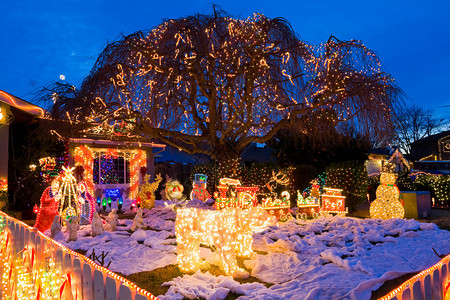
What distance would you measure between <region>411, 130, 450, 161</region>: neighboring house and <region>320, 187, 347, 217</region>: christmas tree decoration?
1094 inches

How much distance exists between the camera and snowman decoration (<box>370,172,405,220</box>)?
950 centimetres

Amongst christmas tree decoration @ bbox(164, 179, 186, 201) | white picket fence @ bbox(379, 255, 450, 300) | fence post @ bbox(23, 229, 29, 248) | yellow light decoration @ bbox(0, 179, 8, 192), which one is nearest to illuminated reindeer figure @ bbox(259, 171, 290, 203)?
christmas tree decoration @ bbox(164, 179, 186, 201)

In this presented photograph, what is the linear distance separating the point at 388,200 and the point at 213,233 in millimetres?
6810

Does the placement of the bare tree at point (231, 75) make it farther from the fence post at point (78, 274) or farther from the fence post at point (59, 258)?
the fence post at point (78, 274)

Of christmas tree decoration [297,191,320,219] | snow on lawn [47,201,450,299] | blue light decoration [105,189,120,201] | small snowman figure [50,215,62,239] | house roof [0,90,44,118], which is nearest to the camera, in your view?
snow on lawn [47,201,450,299]

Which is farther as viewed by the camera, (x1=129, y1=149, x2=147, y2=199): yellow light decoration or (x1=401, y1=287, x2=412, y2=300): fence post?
(x1=129, y1=149, x2=147, y2=199): yellow light decoration

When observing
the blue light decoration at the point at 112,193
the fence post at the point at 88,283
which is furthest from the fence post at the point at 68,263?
the blue light decoration at the point at 112,193

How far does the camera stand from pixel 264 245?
6688 mm

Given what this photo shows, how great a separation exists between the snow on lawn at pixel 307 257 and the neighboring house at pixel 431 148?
30398mm

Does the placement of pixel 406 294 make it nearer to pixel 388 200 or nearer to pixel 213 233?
pixel 213 233

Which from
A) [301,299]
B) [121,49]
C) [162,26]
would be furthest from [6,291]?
[162,26]

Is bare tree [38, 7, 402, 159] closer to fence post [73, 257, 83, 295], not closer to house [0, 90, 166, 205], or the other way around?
house [0, 90, 166, 205]

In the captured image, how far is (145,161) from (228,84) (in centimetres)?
1003

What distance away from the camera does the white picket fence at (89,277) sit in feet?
7.04
